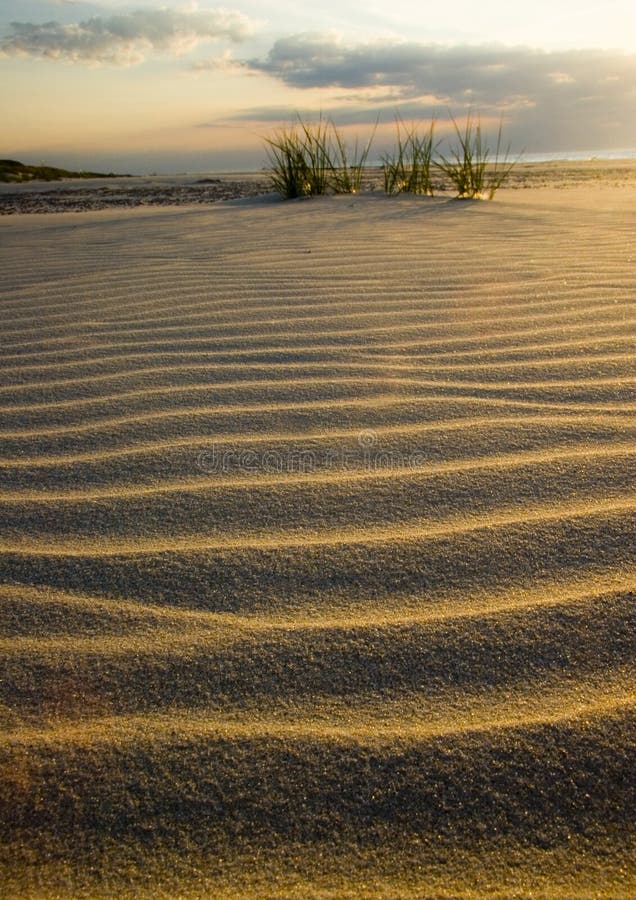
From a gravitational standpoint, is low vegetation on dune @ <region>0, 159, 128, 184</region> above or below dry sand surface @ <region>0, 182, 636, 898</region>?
above

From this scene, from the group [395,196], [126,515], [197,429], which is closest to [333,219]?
[395,196]

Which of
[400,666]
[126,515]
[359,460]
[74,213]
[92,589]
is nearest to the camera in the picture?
[400,666]

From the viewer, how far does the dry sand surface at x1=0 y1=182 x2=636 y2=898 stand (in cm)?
76

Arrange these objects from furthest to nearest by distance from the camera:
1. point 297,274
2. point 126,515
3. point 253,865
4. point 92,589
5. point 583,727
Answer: point 297,274 < point 126,515 < point 92,589 < point 583,727 < point 253,865

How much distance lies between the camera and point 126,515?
53.1 inches

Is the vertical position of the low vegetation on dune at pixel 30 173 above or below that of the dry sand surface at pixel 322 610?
above

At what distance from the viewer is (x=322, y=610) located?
1076 mm

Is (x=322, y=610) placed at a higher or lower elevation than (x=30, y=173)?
lower

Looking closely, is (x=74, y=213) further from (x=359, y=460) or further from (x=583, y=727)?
(x=583, y=727)

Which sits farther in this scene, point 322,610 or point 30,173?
point 30,173

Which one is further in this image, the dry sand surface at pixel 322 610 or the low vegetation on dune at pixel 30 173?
the low vegetation on dune at pixel 30 173

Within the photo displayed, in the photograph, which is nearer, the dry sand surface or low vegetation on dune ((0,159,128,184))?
the dry sand surface

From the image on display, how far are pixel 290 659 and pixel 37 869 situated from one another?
38 centimetres

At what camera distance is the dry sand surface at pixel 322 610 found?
762mm
